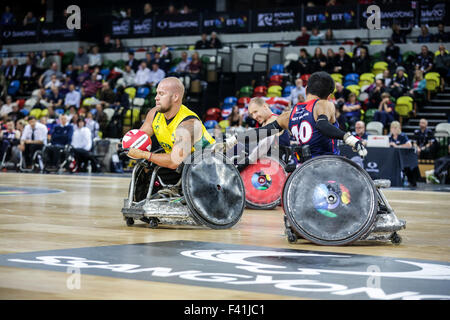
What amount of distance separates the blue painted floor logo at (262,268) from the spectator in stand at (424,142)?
42.7ft

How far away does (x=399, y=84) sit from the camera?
19.7 meters

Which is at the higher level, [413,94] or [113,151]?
[413,94]

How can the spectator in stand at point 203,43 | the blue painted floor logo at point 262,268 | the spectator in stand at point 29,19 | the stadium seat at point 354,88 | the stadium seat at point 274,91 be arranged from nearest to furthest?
the blue painted floor logo at point 262,268 < the stadium seat at point 354,88 < the stadium seat at point 274,91 < the spectator in stand at point 203,43 < the spectator in stand at point 29,19

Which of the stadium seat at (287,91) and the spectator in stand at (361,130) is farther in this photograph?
the stadium seat at (287,91)

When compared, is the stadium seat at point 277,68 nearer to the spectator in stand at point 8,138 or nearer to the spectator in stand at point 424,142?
the spectator in stand at point 424,142

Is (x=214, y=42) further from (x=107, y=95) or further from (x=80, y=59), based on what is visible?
A: (x=80, y=59)

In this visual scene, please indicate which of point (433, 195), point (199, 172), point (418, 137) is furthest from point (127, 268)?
point (418, 137)

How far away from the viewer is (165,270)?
→ 4398 millimetres

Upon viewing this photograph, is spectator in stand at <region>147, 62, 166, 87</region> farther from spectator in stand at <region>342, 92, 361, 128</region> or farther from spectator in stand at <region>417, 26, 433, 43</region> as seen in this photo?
spectator in stand at <region>417, 26, 433, 43</region>

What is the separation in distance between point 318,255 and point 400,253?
75 centimetres

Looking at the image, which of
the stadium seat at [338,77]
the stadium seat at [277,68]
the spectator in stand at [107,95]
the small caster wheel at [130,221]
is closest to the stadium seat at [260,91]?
the stadium seat at [277,68]

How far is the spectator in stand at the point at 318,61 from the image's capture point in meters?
21.7

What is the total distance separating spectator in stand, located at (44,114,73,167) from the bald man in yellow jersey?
1378 centimetres

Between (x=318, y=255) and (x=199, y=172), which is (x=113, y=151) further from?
(x=318, y=255)
